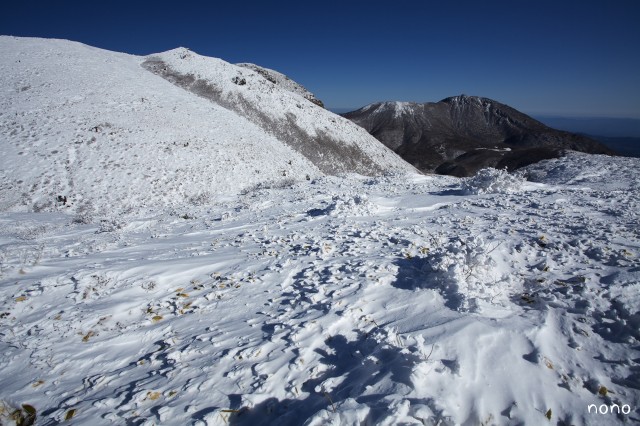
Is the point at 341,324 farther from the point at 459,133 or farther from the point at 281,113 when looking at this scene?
the point at 459,133

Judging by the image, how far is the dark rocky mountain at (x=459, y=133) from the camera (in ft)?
322

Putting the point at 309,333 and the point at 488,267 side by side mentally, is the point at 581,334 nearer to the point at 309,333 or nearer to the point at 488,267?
the point at 488,267

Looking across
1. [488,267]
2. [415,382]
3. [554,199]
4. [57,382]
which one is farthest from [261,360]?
[554,199]

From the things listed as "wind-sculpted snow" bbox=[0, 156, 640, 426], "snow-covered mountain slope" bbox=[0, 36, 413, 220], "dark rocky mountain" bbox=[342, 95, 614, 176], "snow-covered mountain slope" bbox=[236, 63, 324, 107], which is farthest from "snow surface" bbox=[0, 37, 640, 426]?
"dark rocky mountain" bbox=[342, 95, 614, 176]

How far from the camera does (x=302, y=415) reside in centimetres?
379

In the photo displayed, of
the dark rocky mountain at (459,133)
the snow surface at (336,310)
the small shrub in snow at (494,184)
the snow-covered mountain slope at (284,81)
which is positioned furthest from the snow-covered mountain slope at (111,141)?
the dark rocky mountain at (459,133)

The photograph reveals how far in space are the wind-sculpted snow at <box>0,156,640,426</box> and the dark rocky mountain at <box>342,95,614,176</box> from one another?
79886 mm

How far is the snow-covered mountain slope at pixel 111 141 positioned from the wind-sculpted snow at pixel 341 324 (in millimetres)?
9056

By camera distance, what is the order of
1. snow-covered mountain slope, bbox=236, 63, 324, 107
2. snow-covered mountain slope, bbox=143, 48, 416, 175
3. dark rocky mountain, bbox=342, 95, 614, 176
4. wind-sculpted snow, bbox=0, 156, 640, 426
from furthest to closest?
dark rocky mountain, bbox=342, 95, 614, 176 < snow-covered mountain slope, bbox=236, 63, 324, 107 < snow-covered mountain slope, bbox=143, 48, 416, 175 < wind-sculpted snow, bbox=0, 156, 640, 426

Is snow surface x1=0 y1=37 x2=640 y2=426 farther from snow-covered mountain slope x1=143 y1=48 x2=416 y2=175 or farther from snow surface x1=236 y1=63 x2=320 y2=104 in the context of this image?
snow surface x1=236 y1=63 x2=320 y2=104

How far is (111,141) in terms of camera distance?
72.8 ft

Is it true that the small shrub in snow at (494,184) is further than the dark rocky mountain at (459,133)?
No

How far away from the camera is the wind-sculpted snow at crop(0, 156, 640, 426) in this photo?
385cm

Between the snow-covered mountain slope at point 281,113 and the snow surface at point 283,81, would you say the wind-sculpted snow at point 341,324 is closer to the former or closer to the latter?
the snow-covered mountain slope at point 281,113
